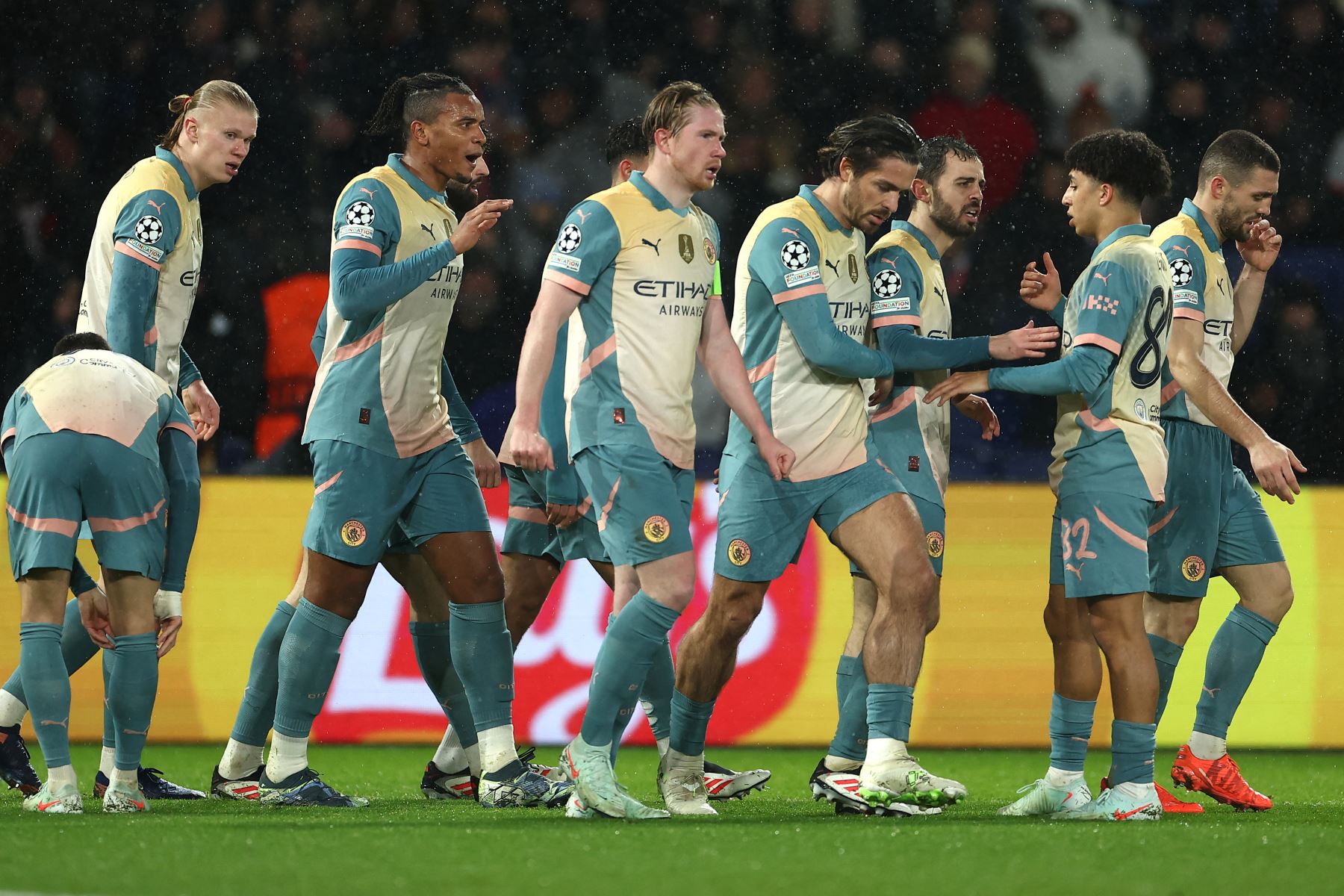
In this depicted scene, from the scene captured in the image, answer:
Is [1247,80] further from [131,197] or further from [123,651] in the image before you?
[123,651]

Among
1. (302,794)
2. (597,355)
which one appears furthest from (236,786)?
(597,355)

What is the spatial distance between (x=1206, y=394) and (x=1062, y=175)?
5.97 meters

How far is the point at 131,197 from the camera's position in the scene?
5523 mm

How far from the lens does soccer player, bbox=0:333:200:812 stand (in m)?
4.87

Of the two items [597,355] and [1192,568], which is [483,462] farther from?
[1192,568]

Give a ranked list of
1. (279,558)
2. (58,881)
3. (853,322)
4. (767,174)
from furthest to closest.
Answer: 1. (767,174)
2. (279,558)
3. (853,322)
4. (58,881)

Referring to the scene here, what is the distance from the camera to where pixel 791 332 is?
514cm

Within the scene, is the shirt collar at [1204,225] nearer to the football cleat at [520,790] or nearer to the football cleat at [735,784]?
the football cleat at [735,784]

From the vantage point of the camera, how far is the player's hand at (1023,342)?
500 cm

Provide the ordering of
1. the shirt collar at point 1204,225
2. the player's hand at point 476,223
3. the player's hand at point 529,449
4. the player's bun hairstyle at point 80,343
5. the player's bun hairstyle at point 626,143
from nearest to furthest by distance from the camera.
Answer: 1. the player's hand at point 529,449
2. the player's hand at point 476,223
3. the player's bun hairstyle at point 80,343
4. the shirt collar at point 1204,225
5. the player's bun hairstyle at point 626,143

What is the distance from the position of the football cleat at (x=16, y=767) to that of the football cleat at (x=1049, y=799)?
310cm

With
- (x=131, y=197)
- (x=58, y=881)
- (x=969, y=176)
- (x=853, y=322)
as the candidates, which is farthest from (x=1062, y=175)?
(x=58, y=881)

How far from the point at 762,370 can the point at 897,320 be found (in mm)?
477

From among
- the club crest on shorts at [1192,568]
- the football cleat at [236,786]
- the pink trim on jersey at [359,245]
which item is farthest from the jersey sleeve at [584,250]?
the club crest on shorts at [1192,568]
